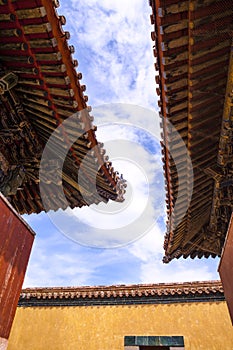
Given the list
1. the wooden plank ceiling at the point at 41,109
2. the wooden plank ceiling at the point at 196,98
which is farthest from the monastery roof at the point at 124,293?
the wooden plank ceiling at the point at 41,109

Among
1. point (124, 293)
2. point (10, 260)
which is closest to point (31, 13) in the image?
point (10, 260)

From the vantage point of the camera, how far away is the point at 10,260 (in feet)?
9.32

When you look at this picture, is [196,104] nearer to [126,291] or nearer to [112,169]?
[112,169]

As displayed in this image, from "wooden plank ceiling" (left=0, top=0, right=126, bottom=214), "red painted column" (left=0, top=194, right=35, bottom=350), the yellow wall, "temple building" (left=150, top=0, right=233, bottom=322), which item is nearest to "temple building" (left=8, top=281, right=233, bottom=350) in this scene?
the yellow wall

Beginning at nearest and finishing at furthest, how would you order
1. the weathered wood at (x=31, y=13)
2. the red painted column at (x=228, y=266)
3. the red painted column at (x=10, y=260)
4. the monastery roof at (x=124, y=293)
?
1. the red painted column at (x=10, y=260)
2. the weathered wood at (x=31, y=13)
3. the red painted column at (x=228, y=266)
4. the monastery roof at (x=124, y=293)

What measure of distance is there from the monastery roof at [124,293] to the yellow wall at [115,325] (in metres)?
0.24

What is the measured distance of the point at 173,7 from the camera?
285 centimetres

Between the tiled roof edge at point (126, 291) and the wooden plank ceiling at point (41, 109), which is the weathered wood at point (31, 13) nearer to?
the wooden plank ceiling at point (41, 109)

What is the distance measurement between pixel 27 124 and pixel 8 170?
1.14 metres

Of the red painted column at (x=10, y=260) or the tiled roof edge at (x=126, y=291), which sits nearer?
the red painted column at (x=10, y=260)

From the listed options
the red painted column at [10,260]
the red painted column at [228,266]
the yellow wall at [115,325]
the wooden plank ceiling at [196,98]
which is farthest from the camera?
the yellow wall at [115,325]

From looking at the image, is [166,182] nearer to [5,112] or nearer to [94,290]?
[5,112]

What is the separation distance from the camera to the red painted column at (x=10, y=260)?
2.69 meters

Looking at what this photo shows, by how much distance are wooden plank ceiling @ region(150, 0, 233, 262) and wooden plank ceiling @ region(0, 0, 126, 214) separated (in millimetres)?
1113
